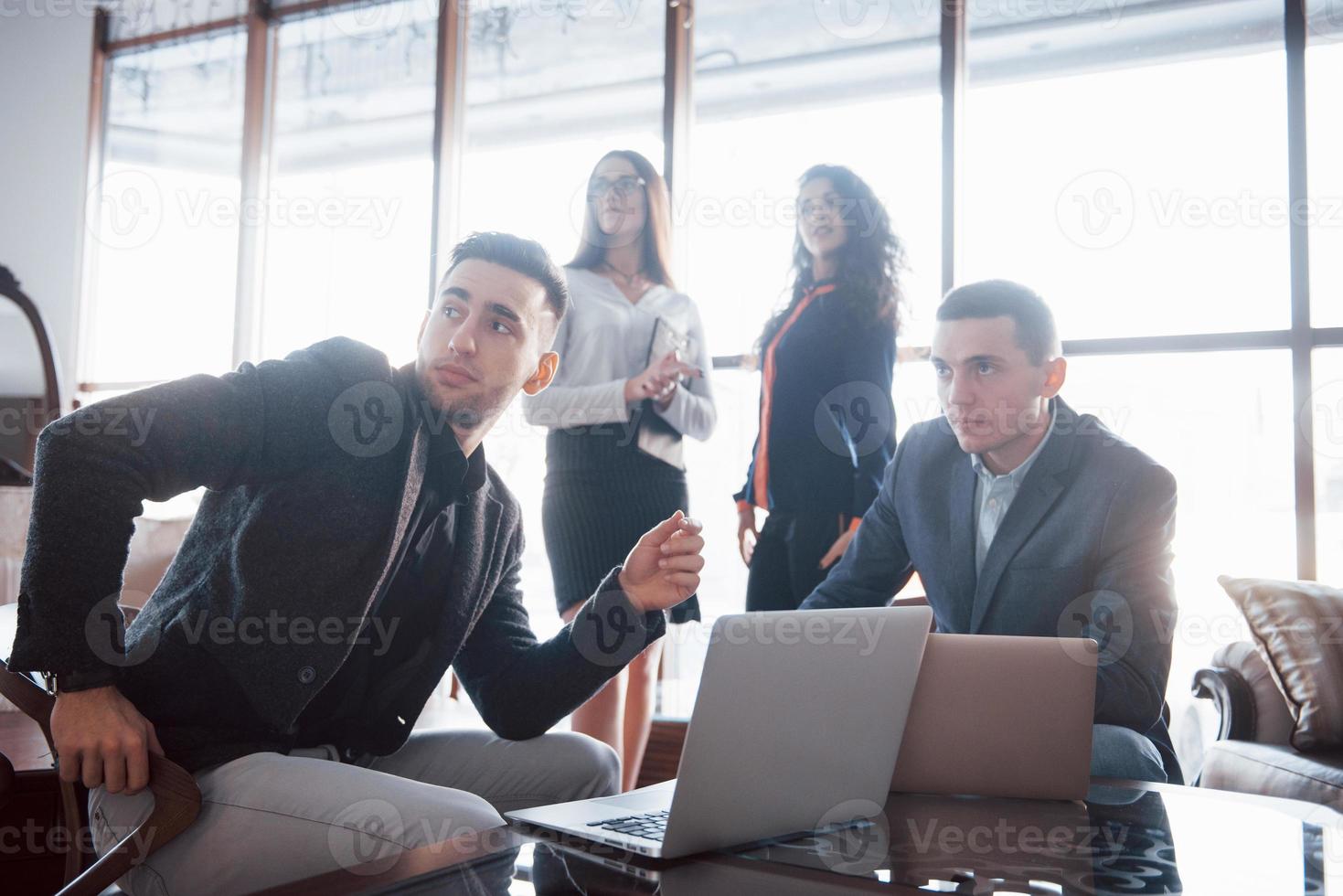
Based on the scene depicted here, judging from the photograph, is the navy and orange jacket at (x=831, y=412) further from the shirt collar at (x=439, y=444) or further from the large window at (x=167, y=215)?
the large window at (x=167, y=215)

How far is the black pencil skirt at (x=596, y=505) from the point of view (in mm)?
2629

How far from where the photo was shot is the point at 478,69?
464 cm

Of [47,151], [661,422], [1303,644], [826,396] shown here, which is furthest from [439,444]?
[47,151]

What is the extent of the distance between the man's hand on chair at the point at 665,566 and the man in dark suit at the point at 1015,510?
62 cm

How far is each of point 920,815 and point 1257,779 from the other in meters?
1.49

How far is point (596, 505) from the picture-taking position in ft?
8.66

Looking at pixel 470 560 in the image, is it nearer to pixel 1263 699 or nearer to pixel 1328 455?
pixel 1263 699

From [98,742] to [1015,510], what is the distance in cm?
141

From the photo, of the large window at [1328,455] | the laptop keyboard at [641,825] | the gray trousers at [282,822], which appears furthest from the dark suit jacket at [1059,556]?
the large window at [1328,455]

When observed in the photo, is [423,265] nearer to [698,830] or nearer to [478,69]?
[478,69]

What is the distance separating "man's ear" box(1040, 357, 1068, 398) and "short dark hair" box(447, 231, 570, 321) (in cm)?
91

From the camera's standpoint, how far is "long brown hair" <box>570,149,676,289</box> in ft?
9.25

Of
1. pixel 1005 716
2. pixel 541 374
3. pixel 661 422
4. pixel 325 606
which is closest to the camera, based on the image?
pixel 1005 716

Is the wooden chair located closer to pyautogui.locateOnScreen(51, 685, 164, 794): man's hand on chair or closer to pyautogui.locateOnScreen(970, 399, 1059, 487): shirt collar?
pyautogui.locateOnScreen(51, 685, 164, 794): man's hand on chair
